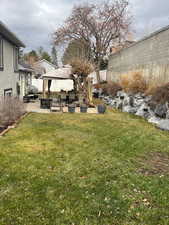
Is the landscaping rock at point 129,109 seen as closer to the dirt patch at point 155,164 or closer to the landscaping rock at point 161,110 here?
the landscaping rock at point 161,110

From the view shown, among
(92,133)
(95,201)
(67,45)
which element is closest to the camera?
(95,201)

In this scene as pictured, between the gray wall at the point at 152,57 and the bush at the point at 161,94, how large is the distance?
1379 millimetres

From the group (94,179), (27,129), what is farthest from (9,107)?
(94,179)

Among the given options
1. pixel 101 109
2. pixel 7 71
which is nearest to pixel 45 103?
pixel 7 71

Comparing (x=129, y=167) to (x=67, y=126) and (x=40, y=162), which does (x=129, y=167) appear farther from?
(x=67, y=126)

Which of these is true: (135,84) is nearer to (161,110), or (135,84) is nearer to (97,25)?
(161,110)

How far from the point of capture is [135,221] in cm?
255

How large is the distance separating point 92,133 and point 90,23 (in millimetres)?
22138

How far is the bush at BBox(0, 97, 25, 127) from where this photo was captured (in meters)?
7.37

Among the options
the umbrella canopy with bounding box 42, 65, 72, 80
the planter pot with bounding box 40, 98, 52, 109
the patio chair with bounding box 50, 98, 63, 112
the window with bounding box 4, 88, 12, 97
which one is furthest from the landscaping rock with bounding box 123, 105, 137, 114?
the window with bounding box 4, 88, 12, 97

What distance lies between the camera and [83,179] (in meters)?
3.58

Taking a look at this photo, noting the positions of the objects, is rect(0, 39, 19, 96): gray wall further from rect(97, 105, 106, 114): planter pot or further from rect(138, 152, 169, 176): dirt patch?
rect(138, 152, 169, 176): dirt patch

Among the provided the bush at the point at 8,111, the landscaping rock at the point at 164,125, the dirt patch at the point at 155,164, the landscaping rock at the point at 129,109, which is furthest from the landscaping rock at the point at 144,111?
the bush at the point at 8,111

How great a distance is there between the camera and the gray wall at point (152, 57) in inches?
417
